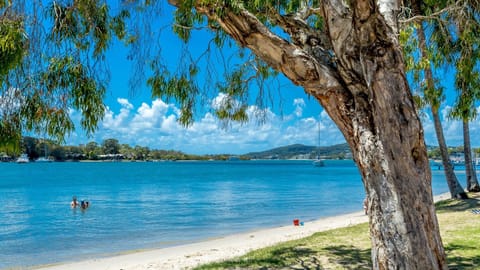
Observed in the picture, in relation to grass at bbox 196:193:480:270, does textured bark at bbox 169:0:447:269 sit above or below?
above

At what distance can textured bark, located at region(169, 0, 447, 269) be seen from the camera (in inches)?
130

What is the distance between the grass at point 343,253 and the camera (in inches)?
267

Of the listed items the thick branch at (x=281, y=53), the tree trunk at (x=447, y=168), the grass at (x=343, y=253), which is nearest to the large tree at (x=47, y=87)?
the thick branch at (x=281, y=53)

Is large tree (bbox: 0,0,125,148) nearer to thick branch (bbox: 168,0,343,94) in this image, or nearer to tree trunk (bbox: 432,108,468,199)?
thick branch (bbox: 168,0,343,94)

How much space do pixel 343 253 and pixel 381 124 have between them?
5008mm

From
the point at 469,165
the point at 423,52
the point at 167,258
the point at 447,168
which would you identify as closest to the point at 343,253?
the point at 423,52

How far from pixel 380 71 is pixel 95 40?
138 inches

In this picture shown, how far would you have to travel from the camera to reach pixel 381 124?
3.36 m

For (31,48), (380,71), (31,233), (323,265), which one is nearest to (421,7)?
(323,265)

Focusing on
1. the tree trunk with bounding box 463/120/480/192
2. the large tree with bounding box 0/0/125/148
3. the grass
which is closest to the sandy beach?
the grass

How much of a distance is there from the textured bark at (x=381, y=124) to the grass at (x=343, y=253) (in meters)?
3.37

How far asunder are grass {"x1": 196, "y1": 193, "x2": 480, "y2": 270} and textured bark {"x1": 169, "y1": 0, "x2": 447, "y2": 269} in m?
3.37

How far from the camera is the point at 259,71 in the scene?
6.38 meters

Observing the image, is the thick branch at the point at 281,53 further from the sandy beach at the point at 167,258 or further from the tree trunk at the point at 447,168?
the tree trunk at the point at 447,168
